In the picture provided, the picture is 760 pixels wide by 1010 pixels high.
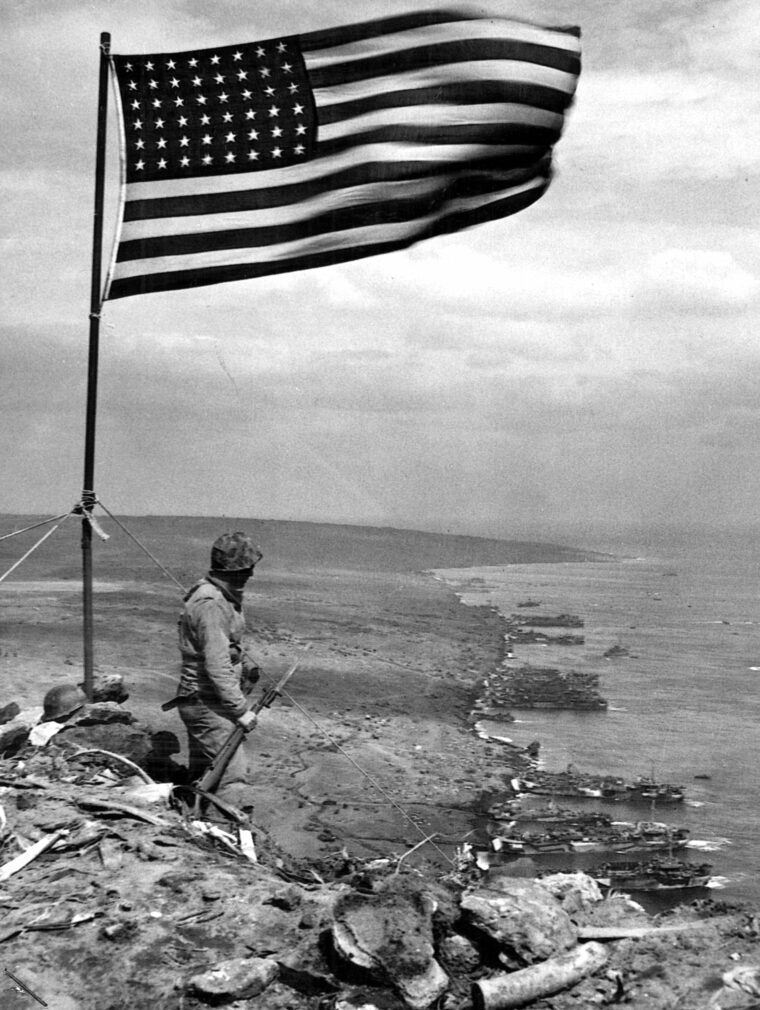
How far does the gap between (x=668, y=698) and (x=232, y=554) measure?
12.1 metres

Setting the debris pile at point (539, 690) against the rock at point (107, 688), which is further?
the debris pile at point (539, 690)

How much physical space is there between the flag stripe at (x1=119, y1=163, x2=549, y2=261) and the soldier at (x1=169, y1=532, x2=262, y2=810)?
7.66 feet

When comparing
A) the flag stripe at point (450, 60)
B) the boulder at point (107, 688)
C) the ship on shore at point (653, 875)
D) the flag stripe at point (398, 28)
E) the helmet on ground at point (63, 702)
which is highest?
the flag stripe at point (398, 28)

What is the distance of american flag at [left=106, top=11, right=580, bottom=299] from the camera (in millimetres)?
7469

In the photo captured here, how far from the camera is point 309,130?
24.8 ft

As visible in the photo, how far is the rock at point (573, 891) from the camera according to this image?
4969mm

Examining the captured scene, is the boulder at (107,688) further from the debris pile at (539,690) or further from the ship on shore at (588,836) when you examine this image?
the debris pile at (539,690)

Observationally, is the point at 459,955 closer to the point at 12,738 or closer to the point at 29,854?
the point at 29,854

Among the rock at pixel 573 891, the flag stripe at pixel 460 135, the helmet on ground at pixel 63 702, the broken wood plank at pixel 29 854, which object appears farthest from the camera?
the helmet on ground at pixel 63 702

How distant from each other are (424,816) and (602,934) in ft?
16.6

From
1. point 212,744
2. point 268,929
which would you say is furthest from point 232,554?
point 268,929

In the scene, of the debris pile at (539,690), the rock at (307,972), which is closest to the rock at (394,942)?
the rock at (307,972)

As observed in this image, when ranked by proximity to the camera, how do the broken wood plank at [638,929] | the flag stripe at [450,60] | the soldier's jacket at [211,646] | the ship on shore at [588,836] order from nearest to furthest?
the broken wood plank at [638,929]
the soldier's jacket at [211,646]
the flag stripe at [450,60]
the ship on shore at [588,836]

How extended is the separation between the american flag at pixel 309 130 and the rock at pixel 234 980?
4.85 metres
